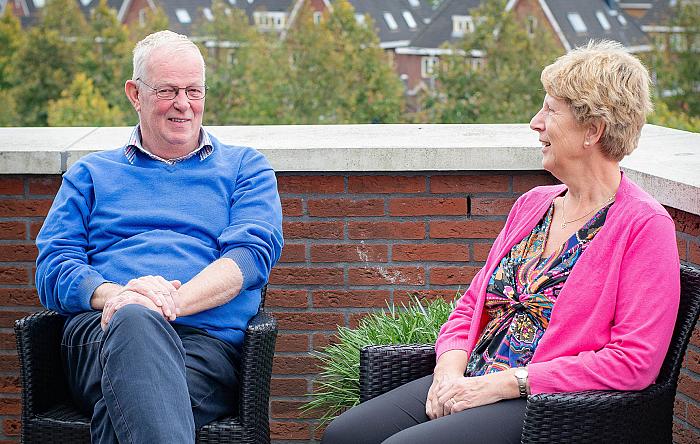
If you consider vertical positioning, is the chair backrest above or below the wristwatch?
above

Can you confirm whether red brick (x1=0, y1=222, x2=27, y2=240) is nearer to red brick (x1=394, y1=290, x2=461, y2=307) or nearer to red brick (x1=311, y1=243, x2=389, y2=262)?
red brick (x1=311, y1=243, x2=389, y2=262)

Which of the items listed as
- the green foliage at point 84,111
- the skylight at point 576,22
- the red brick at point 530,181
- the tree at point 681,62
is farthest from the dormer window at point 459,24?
the red brick at point 530,181

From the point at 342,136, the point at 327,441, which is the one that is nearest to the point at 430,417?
the point at 327,441

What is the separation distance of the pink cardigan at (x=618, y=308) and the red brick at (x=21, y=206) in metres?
2.11

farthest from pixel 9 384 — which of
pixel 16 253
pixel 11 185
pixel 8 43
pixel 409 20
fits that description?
pixel 409 20

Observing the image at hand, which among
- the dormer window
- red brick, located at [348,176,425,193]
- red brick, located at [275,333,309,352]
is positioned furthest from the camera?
the dormer window

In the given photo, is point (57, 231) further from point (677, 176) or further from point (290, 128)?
point (677, 176)

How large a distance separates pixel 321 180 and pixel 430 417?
1374 millimetres

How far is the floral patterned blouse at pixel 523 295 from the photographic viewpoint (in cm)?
255

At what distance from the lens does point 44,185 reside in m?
3.84

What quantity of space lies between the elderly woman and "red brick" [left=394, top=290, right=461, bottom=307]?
109cm

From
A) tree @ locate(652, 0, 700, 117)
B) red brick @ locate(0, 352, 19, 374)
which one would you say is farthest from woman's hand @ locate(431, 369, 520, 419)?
tree @ locate(652, 0, 700, 117)

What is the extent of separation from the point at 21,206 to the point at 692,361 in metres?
2.39

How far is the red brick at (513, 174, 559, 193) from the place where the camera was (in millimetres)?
3771
